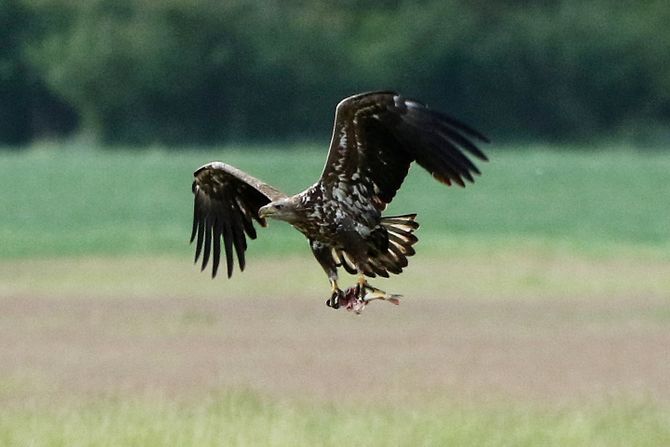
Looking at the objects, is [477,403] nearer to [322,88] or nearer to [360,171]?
[360,171]

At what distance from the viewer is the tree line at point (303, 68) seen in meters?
59.7

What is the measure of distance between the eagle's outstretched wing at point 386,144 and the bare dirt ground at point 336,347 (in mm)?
5061

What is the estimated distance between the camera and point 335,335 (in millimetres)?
19500

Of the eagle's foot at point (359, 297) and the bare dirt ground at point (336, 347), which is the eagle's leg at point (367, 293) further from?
the bare dirt ground at point (336, 347)

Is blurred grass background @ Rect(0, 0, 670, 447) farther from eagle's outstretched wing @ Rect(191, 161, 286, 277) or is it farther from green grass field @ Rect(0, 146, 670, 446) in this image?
eagle's outstretched wing @ Rect(191, 161, 286, 277)

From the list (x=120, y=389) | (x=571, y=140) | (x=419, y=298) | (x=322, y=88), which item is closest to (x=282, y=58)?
(x=322, y=88)

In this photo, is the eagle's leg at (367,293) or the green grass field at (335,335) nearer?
the eagle's leg at (367,293)

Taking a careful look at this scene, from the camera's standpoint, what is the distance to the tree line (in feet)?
196

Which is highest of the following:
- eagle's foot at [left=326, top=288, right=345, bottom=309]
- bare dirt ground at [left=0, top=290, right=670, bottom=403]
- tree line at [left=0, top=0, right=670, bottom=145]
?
tree line at [left=0, top=0, right=670, bottom=145]

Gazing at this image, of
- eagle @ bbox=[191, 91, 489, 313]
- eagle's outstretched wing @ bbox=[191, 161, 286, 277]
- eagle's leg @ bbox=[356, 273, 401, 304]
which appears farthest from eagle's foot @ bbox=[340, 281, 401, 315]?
eagle's outstretched wing @ bbox=[191, 161, 286, 277]

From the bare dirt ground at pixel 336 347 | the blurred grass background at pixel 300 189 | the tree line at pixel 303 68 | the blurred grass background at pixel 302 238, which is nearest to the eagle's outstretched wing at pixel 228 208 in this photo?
the blurred grass background at pixel 302 238

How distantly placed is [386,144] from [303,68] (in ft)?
171

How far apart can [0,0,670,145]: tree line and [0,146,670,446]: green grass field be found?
19223 millimetres

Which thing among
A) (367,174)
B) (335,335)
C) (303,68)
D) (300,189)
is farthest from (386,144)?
(303,68)
